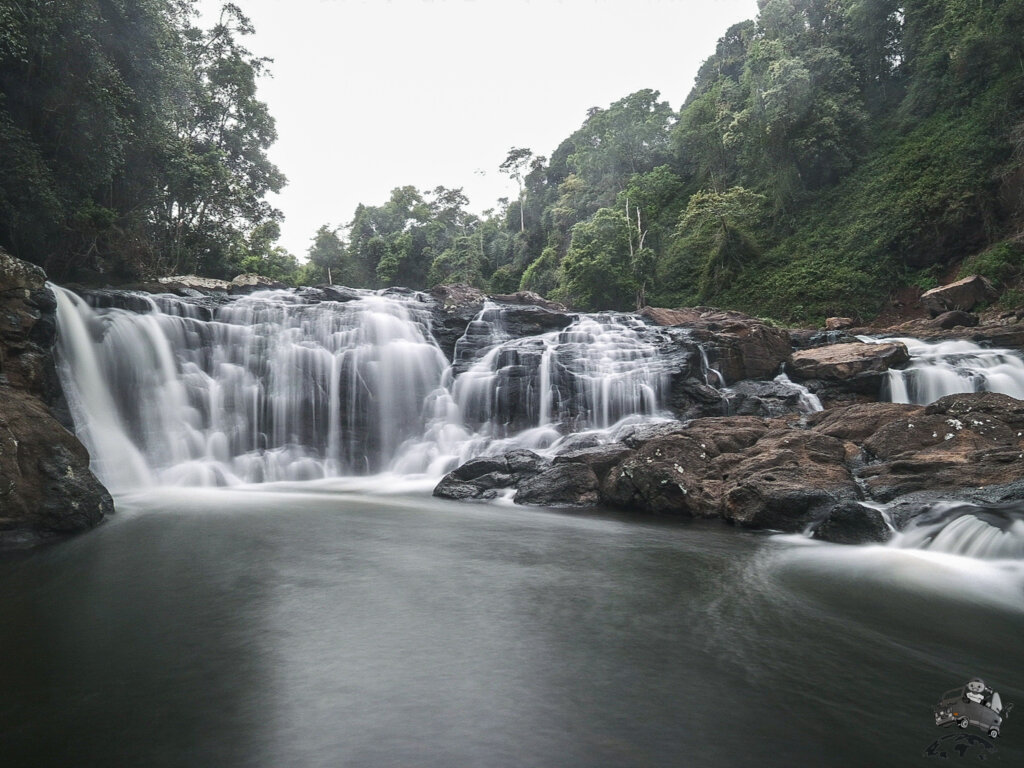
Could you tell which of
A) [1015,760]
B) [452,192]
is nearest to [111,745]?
[1015,760]

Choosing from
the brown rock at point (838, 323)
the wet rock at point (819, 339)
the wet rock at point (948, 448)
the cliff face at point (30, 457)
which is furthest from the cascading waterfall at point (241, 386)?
the brown rock at point (838, 323)

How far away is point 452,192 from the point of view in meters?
55.6

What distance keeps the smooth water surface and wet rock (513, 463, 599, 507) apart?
7.69 ft

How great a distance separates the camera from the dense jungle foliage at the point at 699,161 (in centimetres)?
1395

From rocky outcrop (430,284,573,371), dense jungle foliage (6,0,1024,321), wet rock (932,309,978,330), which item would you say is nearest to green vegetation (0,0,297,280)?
dense jungle foliage (6,0,1024,321)

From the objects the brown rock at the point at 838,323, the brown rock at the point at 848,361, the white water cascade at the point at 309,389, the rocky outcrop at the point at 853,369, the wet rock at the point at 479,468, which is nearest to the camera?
the wet rock at the point at 479,468

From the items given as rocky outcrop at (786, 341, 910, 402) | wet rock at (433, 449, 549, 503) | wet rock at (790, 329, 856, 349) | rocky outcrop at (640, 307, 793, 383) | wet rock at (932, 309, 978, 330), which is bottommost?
wet rock at (433, 449, 549, 503)

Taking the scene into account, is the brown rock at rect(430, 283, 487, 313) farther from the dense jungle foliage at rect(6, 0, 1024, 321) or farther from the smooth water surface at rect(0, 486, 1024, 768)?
the smooth water surface at rect(0, 486, 1024, 768)

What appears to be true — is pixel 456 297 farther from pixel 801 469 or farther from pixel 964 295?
pixel 964 295

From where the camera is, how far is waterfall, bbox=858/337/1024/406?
12734 millimetres

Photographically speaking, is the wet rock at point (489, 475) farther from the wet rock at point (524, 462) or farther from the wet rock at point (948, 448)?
the wet rock at point (948, 448)

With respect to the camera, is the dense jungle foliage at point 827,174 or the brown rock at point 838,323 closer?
the brown rock at point 838,323

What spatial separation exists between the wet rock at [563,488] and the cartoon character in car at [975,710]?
20.5ft

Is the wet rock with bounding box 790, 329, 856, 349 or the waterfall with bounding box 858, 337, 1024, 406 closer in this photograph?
the waterfall with bounding box 858, 337, 1024, 406
